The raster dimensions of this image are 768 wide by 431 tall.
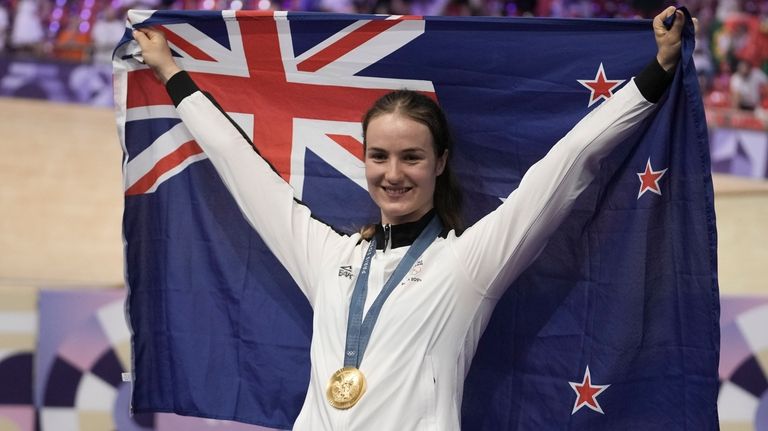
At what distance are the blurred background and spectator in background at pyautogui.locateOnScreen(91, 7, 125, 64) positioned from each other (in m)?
0.02

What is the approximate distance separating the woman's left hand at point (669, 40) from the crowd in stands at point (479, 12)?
820 cm

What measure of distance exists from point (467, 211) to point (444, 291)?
0.49m

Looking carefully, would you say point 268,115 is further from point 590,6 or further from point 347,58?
point 590,6

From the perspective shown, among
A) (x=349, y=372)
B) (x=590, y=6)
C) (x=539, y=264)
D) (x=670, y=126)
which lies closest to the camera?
(x=349, y=372)

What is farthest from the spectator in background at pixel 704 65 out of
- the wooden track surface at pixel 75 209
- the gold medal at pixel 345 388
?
the gold medal at pixel 345 388

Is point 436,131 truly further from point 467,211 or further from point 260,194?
point 260,194

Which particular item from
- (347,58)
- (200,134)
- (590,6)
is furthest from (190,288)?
(590,6)

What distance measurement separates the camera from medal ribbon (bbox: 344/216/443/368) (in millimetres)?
2801

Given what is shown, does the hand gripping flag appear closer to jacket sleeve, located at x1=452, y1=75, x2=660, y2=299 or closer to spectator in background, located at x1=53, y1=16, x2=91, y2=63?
jacket sleeve, located at x1=452, y1=75, x2=660, y2=299

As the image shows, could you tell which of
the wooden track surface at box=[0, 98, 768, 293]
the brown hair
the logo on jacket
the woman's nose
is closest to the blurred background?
the wooden track surface at box=[0, 98, 768, 293]

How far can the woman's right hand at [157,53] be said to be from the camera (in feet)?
11.3

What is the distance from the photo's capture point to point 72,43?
12.6 metres

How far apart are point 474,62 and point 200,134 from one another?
88 centimetres

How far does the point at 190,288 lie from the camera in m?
3.58
